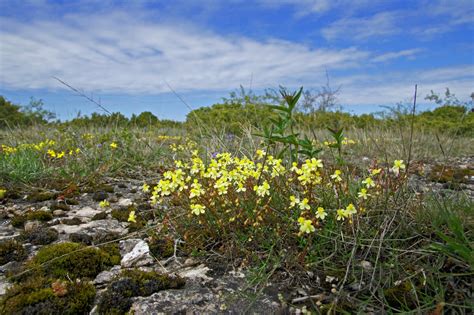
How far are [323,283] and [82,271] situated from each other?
5.14 feet

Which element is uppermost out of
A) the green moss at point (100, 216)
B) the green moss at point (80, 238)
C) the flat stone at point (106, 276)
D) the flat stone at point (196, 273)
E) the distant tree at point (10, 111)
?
the distant tree at point (10, 111)

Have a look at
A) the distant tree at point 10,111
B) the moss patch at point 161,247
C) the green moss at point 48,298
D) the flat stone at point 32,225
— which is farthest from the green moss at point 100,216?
the distant tree at point 10,111

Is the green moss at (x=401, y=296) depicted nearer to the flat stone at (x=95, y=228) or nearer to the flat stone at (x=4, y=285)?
the flat stone at (x=95, y=228)

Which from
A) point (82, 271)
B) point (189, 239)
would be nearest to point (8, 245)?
point (82, 271)

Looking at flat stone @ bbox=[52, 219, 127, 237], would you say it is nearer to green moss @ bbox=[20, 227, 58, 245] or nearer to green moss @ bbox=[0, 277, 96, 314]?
green moss @ bbox=[20, 227, 58, 245]

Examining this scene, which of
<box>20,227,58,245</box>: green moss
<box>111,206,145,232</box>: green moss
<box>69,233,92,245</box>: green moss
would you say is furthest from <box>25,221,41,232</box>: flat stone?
<box>111,206,145,232</box>: green moss

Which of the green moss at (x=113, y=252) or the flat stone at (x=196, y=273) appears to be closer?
the flat stone at (x=196, y=273)

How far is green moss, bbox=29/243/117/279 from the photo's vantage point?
7.50ft

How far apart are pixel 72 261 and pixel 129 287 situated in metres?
0.58

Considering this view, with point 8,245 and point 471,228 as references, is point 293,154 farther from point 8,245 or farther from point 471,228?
point 8,245

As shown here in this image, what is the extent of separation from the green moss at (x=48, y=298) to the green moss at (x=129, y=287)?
4.2 inches

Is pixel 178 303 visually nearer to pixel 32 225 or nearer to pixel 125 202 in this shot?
pixel 32 225

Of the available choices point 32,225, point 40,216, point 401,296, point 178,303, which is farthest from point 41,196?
point 401,296

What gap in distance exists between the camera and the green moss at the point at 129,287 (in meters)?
1.94
